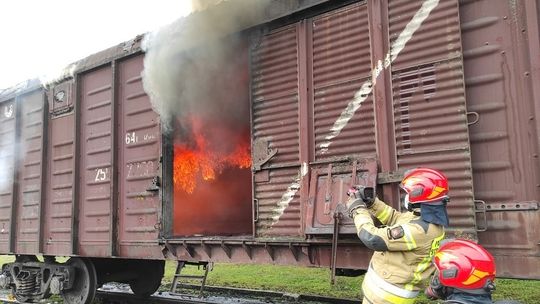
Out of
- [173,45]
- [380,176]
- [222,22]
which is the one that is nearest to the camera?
[380,176]

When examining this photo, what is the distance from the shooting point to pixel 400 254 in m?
3.12

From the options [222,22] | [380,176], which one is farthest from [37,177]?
[380,176]

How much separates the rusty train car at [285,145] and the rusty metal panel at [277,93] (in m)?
0.02

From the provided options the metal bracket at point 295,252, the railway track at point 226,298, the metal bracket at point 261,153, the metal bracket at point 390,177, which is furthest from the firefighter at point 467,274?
the railway track at point 226,298

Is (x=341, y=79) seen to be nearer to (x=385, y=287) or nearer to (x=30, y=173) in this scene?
(x=385, y=287)

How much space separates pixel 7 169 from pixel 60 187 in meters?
1.60

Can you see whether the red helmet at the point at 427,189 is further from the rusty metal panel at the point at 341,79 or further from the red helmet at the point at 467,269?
the rusty metal panel at the point at 341,79

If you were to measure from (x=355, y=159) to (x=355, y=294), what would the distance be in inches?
160

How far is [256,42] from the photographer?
526cm

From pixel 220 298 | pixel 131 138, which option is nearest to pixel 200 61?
pixel 131 138

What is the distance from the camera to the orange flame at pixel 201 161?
20.3ft

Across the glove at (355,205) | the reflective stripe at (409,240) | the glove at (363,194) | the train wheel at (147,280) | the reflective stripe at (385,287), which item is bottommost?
the train wheel at (147,280)

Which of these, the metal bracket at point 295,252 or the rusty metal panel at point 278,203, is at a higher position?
the rusty metal panel at point 278,203

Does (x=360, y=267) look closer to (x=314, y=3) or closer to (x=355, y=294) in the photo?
(x=314, y=3)
